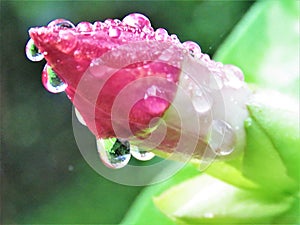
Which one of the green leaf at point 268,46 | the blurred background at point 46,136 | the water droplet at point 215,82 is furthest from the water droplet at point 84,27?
the blurred background at point 46,136

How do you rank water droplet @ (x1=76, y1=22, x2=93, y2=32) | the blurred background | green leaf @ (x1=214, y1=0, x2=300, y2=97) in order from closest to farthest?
1. water droplet @ (x1=76, y1=22, x2=93, y2=32)
2. green leaf @ (x1=214, y1=0, x2=300, y2=97)
3. the blurred background

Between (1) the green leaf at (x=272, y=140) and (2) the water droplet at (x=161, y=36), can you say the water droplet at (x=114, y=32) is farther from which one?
(1) the green leaf at (x=272, y=140)

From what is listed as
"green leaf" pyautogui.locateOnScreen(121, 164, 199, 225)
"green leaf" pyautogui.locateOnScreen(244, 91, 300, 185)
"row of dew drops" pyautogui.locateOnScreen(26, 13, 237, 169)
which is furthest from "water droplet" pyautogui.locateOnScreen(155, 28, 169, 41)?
"green leaf" pyautogui.locateOnScreen(121, 164, 199, 225)

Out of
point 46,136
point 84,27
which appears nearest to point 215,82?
point 84,27

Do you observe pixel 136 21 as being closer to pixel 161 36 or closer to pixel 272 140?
pixel 161 36

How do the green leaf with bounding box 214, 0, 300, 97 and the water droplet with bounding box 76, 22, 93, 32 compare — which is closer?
the water droplet with bounding box 76, 22, 93, 32

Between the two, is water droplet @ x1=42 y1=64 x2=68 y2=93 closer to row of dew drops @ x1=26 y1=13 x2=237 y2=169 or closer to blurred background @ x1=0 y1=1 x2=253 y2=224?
row of dew drops @ x1=26 y1=13 x2=237 y2=169

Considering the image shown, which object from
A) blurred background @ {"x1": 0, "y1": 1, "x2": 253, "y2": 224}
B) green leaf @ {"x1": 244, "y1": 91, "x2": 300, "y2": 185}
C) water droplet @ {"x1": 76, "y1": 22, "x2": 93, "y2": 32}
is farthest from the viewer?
blurred background @ {"x1": 0, "y1": 1, "x2": 253, "y2": 224}
